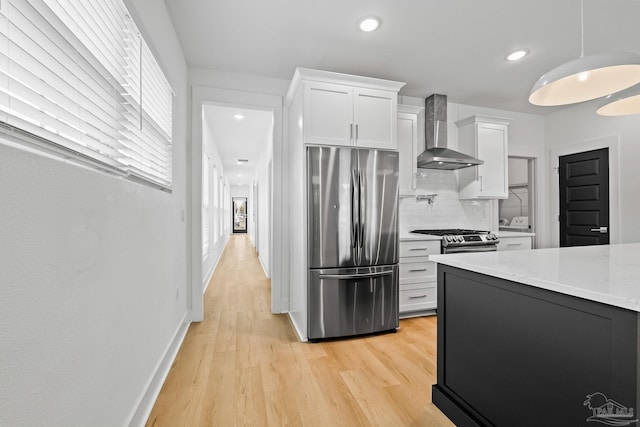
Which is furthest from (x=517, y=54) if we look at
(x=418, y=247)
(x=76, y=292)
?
(x=76, y=292)

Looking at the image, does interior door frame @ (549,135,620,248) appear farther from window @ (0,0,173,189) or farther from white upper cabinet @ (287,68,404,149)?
window @ (0,0,173,189)

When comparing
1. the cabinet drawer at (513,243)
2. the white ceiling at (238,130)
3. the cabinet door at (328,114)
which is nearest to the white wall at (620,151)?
the cabinet drawer at (513,243)

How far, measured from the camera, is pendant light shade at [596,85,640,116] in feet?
5.79

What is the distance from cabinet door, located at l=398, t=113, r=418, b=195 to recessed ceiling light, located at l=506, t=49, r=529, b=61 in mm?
1047

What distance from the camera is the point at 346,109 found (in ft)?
9.09

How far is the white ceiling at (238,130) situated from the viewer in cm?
423

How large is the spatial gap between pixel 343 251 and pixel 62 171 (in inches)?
84.1

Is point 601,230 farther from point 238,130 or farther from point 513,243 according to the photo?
point 238,130

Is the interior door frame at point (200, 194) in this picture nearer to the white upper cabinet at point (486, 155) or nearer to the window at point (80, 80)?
the window at point (80, 80)

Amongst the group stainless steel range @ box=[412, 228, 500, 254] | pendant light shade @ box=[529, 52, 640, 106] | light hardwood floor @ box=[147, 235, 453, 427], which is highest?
pendant light shade @ box=[529, 52, 640, 106]

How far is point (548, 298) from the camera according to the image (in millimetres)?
1146

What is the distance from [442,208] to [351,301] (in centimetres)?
213

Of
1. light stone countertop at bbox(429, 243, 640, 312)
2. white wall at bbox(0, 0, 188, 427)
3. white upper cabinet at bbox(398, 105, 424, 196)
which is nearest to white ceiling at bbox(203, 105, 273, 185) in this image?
white upper cabinet at bbox(398, 105, 424, 196)

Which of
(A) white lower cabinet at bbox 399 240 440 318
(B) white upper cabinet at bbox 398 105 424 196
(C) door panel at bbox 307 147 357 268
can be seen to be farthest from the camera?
(B) white upper cabinet at bbox 398 105 424 196
